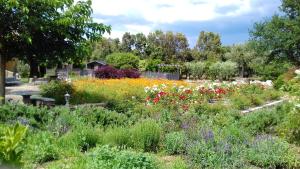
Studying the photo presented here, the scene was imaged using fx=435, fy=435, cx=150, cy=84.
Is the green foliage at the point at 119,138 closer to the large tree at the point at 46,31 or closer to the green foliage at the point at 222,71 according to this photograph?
the large tree at the point at 46,31

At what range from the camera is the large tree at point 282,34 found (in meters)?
31.0

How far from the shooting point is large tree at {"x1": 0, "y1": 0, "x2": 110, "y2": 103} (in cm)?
1161

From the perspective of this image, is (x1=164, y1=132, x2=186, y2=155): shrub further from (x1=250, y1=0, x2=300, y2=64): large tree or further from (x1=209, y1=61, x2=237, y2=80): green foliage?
(x1=209, y1=61, x2=237, y2=80): green foliage

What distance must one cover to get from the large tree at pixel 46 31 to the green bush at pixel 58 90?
9.09 feet

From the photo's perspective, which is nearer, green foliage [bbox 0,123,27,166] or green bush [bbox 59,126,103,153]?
green foliage [bbox 0,123,27,166]

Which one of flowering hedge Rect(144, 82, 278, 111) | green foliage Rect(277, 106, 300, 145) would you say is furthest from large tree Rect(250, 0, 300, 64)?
green foliage Rect(277, 106, 300, 145)

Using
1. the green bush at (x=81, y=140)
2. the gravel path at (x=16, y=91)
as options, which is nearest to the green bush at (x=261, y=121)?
the green bush at (x=81, y=140)

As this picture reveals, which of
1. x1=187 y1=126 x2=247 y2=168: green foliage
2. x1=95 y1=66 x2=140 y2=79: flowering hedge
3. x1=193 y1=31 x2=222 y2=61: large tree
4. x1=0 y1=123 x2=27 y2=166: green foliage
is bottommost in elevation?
x1=187 y1=126 x2=247 y2=168: green foliage

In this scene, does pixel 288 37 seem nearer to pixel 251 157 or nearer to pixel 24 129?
pixel 251 157

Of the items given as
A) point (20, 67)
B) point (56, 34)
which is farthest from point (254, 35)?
point (20, 67)

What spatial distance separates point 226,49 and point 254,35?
4251cm

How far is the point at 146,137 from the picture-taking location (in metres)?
6.86

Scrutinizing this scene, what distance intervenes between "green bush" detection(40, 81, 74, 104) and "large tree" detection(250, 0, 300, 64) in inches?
763

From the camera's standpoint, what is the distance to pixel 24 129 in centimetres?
214
